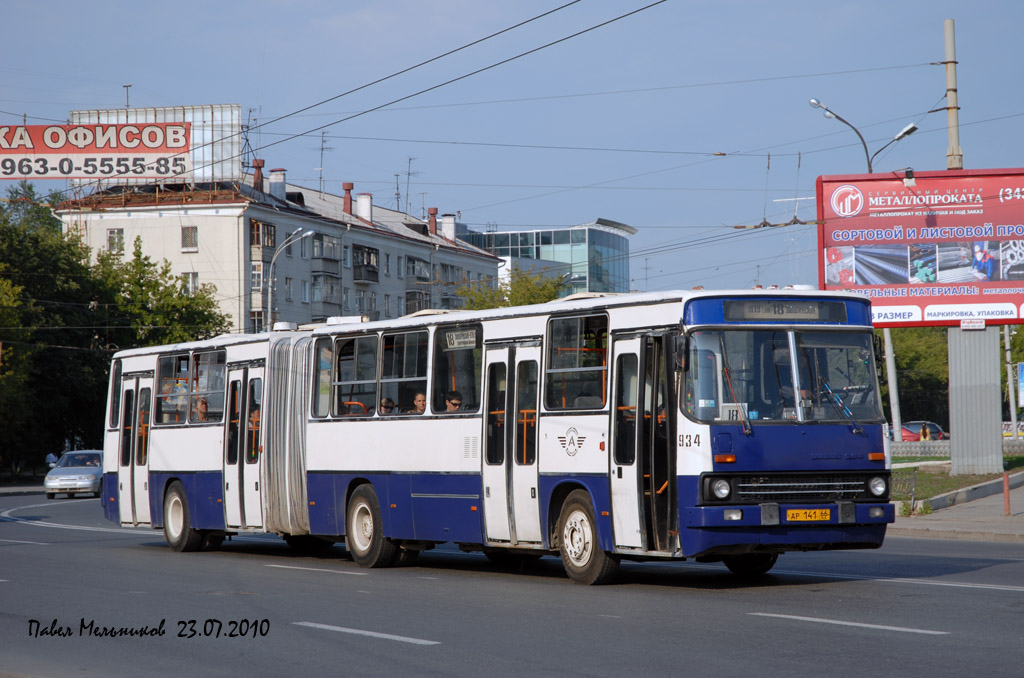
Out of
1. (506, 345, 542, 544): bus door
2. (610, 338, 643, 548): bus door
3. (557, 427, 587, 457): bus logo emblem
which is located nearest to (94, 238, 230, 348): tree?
(506, 345, 542, 544): bus door

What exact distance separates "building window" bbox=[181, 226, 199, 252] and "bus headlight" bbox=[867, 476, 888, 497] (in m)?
68.9

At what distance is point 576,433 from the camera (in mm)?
14500

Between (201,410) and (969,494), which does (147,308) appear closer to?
(969,494)

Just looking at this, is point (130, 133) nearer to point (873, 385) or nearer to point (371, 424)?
point (371, 424)

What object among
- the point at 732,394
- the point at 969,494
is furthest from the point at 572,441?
the point at 969,494

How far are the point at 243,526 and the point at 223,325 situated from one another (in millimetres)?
55366

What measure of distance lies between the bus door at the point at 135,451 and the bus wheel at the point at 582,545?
10592 millimetres

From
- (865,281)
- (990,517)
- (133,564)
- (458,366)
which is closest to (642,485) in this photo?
(458,366)

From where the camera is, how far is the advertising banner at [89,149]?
7038 cm

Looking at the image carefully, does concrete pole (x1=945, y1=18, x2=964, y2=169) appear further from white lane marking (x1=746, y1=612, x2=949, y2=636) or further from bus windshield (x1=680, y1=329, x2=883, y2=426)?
white lane marking (x1=746, y1=612, x2=949, y2=636)

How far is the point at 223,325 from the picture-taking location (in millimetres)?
74188

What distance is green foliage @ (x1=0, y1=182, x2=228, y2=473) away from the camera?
58656 mm

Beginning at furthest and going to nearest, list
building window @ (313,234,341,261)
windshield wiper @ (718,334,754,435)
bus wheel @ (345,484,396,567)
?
1. building window @ (313,234,341,261)
2. bus wheel @ (345,484,396,567)
3. windshield wiper @ (718,334,754,435)

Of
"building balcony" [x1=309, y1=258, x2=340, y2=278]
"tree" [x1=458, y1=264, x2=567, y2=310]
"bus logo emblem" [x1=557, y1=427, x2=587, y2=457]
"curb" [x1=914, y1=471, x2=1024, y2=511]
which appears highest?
"building balcony" [x1=309, y1=258, x2=340, y2=278]
